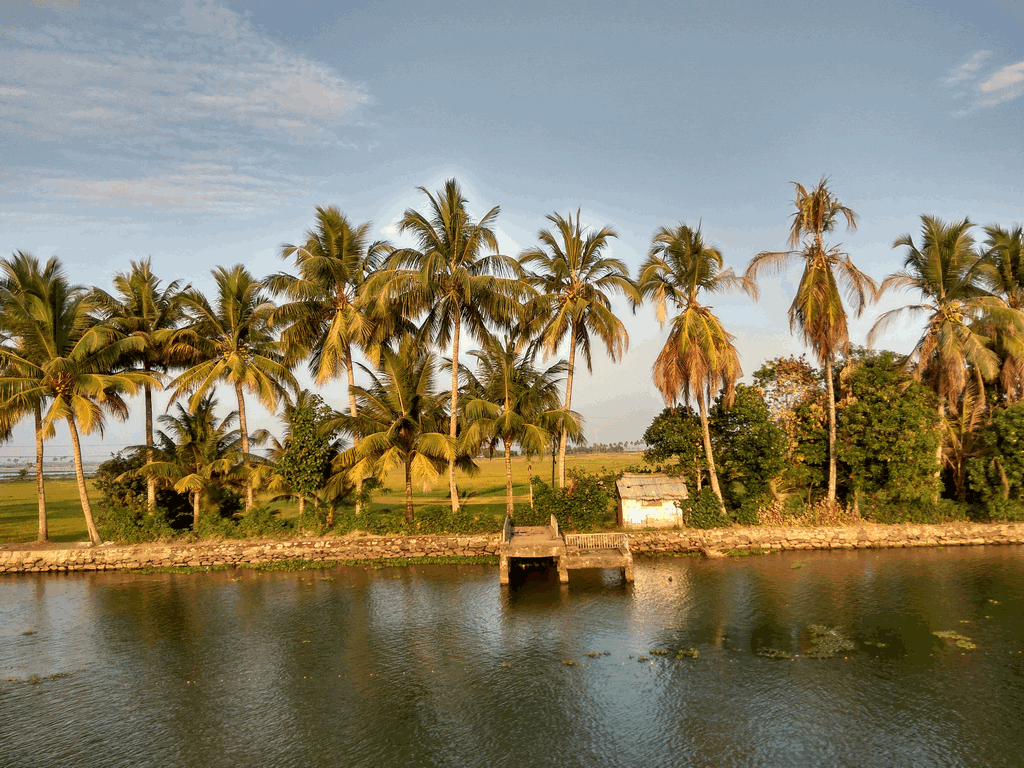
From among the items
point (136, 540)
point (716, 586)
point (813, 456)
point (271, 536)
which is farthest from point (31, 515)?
point (813, 456)

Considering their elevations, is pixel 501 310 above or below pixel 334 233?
below

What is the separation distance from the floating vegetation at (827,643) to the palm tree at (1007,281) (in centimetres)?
1935

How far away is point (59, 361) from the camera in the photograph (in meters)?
24.3

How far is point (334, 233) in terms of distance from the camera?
28.1 meters

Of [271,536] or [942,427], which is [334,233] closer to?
[271,536]

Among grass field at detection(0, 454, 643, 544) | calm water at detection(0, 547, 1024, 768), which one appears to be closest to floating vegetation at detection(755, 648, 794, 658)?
calm water at detection(0, 547, 1024, 768)

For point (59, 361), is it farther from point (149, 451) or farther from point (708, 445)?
point (708, 445)

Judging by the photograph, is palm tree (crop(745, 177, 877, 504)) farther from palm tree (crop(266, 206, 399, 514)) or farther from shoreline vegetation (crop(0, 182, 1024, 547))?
palm tree (crop(266, 206, 399, 514))

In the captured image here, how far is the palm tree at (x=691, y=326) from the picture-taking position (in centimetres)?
2641

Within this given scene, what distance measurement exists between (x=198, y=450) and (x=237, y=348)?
492 centimetres

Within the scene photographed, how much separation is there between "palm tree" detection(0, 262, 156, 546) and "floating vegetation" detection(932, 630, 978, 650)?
97.1ft

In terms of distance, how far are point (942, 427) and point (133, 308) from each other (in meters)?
36.8

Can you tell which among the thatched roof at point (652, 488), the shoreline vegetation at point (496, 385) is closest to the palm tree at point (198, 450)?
the shoreline vegetation at point (496, 385)

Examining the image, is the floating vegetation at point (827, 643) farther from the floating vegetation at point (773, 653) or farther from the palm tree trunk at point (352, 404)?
the palm tree trunk at point (352, 404)
